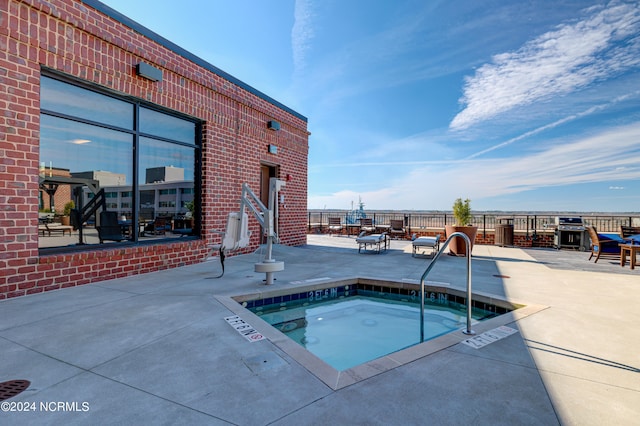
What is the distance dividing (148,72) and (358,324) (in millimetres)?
4930

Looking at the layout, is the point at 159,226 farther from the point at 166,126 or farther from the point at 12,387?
the point at 12,387

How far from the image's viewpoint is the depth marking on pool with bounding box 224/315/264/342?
7.52 ft

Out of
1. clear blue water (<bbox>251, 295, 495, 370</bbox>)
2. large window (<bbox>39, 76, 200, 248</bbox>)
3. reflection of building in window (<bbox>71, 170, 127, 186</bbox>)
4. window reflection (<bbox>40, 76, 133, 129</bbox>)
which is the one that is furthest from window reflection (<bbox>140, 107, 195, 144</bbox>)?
clear blue water (<bbox>251, 295, 495, 370</bbox>)

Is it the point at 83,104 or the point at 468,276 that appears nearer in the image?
the point at 468,276

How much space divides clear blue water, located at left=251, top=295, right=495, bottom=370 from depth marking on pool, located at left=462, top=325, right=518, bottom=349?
0.70 meters

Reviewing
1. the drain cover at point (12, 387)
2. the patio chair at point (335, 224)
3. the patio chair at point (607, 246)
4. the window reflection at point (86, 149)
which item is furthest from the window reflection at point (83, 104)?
the patio chair at point (607, 246)

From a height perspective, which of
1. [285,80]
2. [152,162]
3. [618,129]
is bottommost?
[152,162]

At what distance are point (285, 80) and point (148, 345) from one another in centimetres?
988

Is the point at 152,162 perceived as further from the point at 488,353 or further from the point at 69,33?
the point at 488,353

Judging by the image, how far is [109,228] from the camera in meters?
4.61

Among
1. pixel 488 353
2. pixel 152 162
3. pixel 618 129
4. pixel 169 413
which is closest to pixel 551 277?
pixel 488 353

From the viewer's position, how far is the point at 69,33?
3809 mm

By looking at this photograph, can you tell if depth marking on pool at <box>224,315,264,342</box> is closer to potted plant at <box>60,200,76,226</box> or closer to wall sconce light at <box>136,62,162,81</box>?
potted plant at <box>60,200,76,226</box>

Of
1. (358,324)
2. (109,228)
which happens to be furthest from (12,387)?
(109,228)
